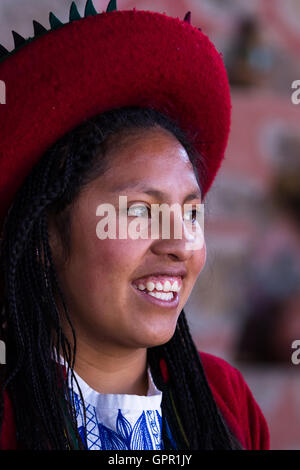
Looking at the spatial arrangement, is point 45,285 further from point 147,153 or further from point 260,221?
point 260,221

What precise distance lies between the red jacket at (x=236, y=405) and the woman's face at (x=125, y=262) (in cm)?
37

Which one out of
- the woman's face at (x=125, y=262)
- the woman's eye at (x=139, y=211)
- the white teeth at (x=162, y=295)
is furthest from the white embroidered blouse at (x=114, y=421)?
the woman's eye at (x=139, y=211)

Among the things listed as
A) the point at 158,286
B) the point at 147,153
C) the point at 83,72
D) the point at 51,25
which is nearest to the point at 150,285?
the point at 158,286

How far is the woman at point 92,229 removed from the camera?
1.21 m

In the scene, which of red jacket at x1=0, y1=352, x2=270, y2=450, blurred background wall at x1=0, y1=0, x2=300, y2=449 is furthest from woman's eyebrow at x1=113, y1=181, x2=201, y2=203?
blurred background wall at x1=0, y1=0, x2=300, y2=449

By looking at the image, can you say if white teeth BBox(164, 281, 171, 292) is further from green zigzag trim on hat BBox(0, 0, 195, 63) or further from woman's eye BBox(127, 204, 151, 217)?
green zigzag trim on hat BBox(0, 0, 195, 63)

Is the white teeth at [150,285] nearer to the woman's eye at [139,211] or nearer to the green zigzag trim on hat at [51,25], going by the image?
the woman's eye at [139,211]

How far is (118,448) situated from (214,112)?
785 mm

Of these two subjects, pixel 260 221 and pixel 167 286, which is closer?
pixel 167 286

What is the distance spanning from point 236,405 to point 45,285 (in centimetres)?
63

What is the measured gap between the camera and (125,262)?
47.5 inches

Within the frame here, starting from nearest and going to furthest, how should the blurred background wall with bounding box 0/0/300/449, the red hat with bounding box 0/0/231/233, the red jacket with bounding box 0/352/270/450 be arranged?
the red hat with bounding box 0/0/231/233 < the red jacket with bounding box 0/352/270/450 < the blurred background wall with bounding box 0/0/300/449

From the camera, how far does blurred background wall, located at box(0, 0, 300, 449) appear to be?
251 centimetres

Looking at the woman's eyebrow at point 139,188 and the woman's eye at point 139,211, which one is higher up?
the woman's eyebrow at point 139,188
